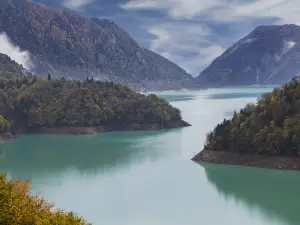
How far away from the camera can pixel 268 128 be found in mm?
60688

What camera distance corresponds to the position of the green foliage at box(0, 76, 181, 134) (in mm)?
118375

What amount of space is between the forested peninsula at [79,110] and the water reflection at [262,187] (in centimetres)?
5930

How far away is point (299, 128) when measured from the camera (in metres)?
57.3

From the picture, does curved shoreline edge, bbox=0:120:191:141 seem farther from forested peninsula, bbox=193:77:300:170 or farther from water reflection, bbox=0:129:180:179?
forested peninsula, bbox=193:77:300:170

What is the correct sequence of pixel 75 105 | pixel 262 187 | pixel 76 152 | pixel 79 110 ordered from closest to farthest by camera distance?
1. pixel 262 187
2. pixel 76 152
3. pixel 79 110
4. pixel 75 105

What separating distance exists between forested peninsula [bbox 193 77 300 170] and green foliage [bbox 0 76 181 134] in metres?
55.6

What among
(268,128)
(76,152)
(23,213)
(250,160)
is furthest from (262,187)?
(76,152)

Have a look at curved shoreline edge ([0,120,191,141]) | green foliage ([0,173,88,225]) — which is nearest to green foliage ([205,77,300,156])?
green foliage ([0,173,88,225])

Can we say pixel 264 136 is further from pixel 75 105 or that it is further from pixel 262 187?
pixel 75 105

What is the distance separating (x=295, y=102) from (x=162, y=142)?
1449 inches

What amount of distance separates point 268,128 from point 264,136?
1.66 metres

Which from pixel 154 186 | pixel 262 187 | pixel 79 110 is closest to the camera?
pixel 262 187

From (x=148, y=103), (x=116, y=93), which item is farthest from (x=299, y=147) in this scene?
(x=116, y=93)

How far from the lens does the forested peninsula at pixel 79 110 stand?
118m
